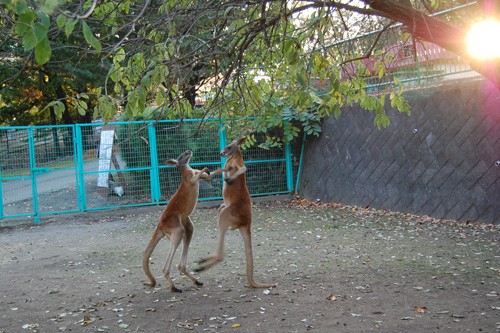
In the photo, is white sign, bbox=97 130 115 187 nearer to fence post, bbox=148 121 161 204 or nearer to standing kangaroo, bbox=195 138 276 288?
fence post, bbox=148 121 161 204

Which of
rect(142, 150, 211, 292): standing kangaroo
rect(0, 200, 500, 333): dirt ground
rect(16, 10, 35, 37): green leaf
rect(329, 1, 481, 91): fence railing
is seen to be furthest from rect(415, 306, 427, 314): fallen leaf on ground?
rect(329, 1, 481, 91): fence railing

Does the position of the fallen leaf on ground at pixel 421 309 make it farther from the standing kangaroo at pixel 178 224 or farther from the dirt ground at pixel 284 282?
the standing kangaroo at pixel 178 224

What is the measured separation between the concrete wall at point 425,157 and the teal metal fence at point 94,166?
2654mm

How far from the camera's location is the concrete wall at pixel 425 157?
10148 mm

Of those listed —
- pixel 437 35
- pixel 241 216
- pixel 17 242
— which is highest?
pixel 437 35

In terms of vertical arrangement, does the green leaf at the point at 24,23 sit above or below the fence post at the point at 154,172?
above

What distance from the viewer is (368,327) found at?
5395mm

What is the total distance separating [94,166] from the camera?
14.7 meters

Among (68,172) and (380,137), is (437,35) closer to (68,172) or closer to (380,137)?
(380,137)

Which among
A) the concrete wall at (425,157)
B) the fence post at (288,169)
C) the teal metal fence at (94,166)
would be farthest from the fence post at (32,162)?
the concrete wall at (425,157)

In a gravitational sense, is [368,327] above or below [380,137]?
below

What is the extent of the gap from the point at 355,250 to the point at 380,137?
4.60m

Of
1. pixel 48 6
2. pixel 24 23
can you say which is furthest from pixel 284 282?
pixel 24 23

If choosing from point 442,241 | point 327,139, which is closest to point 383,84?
point 327,139
